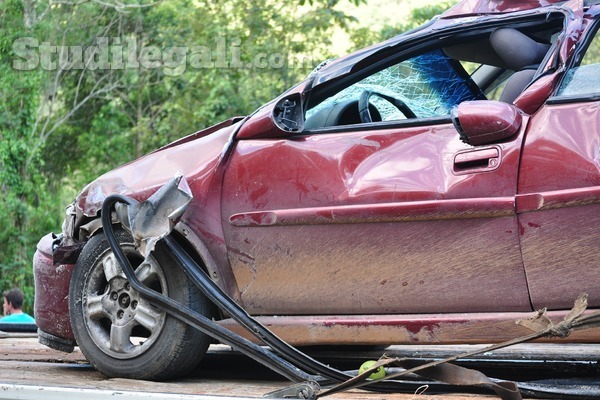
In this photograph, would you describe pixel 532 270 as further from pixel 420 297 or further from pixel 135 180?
pixel 135 180

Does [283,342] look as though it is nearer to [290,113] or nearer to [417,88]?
[290,113]

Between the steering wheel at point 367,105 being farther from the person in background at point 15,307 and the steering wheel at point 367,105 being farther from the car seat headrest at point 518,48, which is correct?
the person in background at point 15,307

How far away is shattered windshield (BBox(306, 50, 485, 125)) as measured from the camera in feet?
14.3

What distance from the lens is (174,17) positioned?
2000 cm

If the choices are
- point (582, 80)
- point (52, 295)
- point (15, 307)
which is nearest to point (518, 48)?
point (582, 80)

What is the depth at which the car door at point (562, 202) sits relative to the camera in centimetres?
327

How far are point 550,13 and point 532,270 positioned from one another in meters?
1.18

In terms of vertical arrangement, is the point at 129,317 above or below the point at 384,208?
below

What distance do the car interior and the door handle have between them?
16.8 inches

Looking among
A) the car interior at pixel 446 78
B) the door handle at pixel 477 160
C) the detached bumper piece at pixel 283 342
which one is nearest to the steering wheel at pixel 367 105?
the car interior at pixel 446 78

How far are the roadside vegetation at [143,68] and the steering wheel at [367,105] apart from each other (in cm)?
1383

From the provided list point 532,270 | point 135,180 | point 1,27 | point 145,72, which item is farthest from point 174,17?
point 532,270

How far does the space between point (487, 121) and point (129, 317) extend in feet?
6.05

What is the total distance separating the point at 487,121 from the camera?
3.44m
